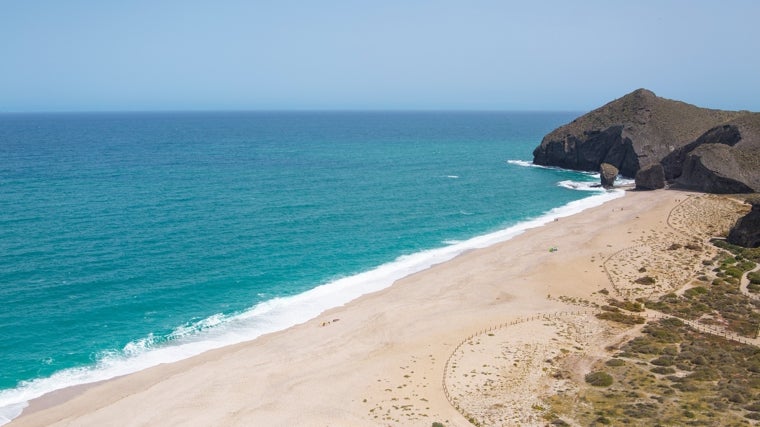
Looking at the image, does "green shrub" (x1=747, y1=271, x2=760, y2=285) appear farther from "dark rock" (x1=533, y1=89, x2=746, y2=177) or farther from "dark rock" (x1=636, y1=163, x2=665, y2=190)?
"dark rock" (x1=533, y1=89, x2=746, y2=177)

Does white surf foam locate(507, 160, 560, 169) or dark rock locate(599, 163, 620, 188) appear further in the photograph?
white surf foam locate(507, 160, 560, 169)

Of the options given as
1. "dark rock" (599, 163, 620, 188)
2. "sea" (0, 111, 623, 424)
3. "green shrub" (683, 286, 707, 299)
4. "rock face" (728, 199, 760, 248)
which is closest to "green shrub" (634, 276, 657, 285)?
"green shrub" (683, 286, 707, 299)

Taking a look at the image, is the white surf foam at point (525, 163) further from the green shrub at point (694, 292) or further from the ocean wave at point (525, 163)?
the green shrub at point (694, 292)

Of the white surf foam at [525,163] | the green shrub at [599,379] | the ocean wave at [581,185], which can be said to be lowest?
the green shrub at [599,379]

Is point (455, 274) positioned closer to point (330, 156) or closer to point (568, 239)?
point (568, 239)

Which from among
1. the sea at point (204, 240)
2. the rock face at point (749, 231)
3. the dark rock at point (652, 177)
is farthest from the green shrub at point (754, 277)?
the dark rock at point (652, 177)
